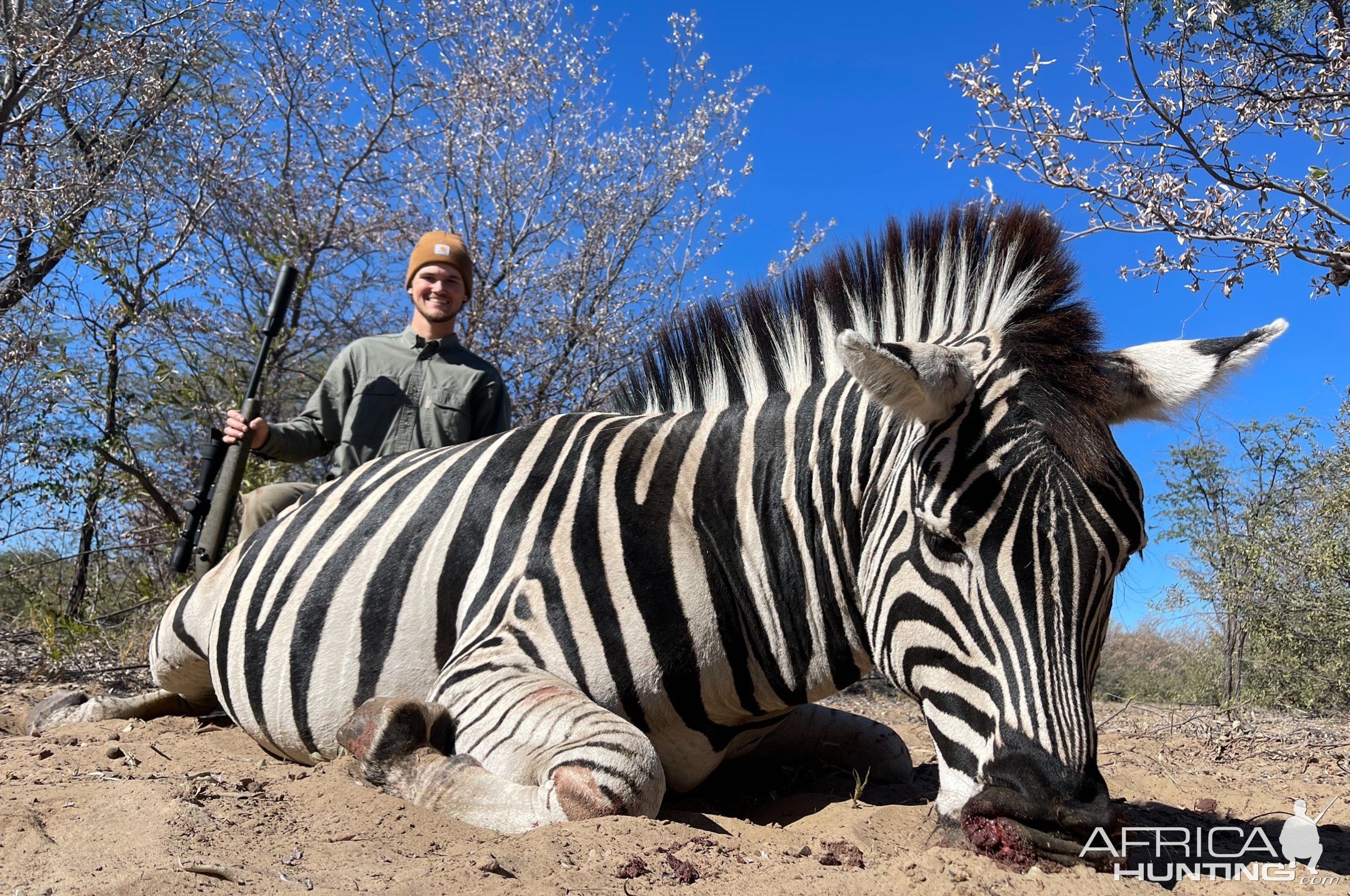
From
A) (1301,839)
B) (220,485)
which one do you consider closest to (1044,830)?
(1301,839)

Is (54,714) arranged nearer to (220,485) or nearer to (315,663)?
(220,485)

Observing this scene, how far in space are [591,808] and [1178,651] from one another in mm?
11588

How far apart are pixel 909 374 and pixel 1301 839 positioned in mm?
2170

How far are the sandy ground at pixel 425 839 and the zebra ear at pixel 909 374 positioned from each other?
108cm

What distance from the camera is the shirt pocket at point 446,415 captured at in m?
4.84

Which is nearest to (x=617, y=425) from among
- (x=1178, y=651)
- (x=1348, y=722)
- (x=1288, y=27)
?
(x=1288, y=27)

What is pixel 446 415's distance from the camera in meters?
4.85

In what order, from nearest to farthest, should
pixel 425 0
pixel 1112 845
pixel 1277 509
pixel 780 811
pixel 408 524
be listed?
pixel 1112 845, pixel 780 811, pixel 408 524, pixel 1277 509, pixel 425 0

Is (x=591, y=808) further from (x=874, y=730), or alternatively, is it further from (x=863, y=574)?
(x=874, y=730)

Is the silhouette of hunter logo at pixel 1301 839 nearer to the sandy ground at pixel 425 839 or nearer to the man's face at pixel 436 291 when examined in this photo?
the sandy ground at pixel 425 839

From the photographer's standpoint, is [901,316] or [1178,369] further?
[901,316]

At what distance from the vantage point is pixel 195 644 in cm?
393

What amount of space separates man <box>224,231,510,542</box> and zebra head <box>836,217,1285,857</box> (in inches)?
115

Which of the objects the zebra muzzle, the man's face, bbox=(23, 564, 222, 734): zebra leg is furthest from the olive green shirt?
the zebra muzzle
